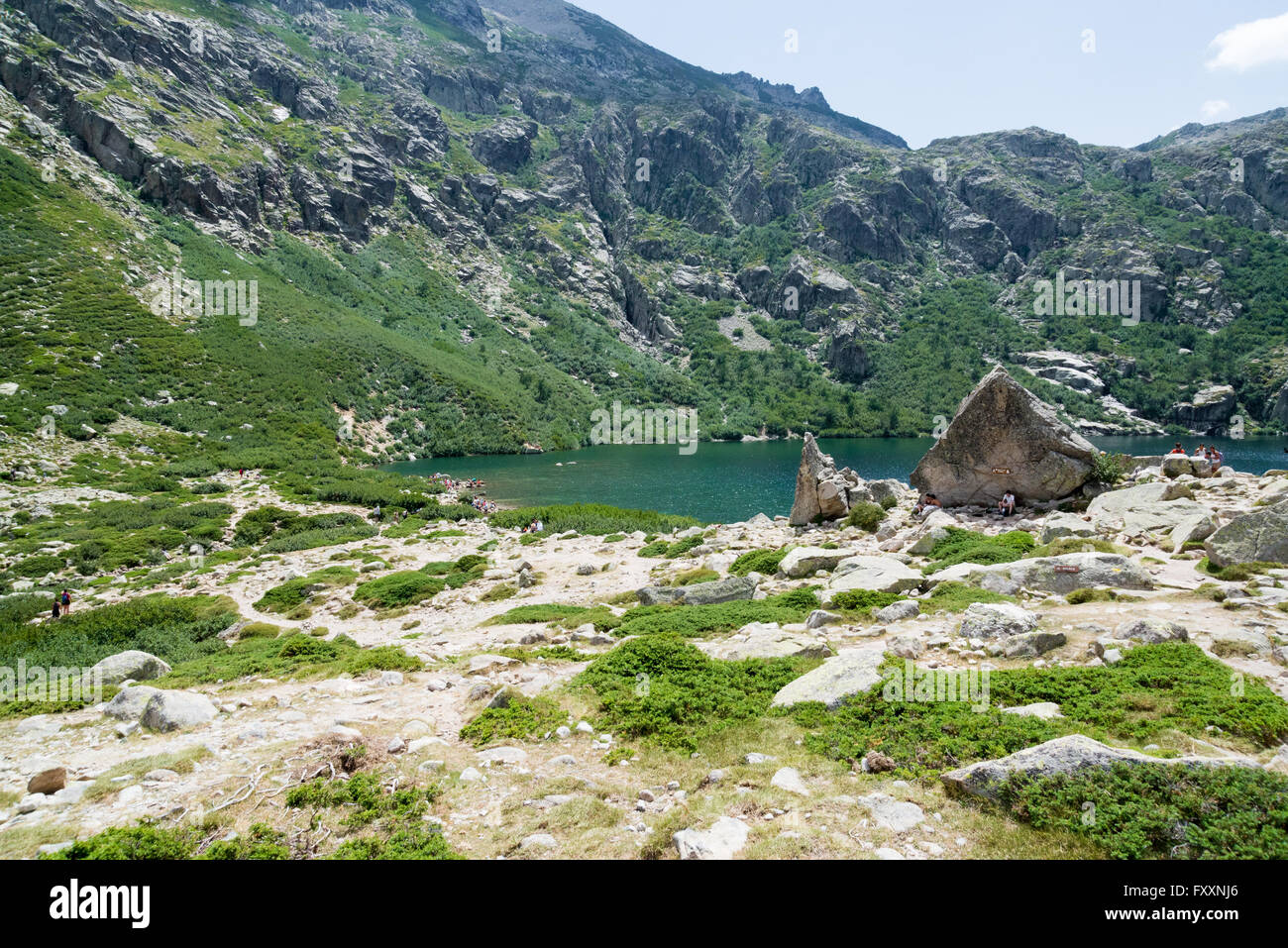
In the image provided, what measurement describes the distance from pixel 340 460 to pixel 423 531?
3984 cm

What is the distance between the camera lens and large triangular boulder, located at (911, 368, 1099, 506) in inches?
885

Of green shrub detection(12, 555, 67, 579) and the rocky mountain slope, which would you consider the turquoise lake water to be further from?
green shrub detection(12, 555, 67, 579)

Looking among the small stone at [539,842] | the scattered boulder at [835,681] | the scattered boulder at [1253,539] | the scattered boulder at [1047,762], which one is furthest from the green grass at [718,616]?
the scattered boulder at [1253,539]

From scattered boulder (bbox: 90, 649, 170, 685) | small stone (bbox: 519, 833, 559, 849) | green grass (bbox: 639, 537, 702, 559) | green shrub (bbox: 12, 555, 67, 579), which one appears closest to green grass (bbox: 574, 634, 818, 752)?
small stone (bbox: 519, 833, 559, 849)

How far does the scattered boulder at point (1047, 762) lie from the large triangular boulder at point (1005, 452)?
2010 cm

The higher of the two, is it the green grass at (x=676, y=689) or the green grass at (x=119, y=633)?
the green grass at (x=676, y=689)

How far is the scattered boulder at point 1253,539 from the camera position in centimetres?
1310

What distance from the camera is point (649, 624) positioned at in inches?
590

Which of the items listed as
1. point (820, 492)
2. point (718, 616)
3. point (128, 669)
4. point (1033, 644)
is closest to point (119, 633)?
point (128, 669)

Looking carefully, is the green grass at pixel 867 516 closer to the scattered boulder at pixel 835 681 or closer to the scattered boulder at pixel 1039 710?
the scattered boulder at pixel 835 681

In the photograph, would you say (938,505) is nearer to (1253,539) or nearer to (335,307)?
(1253,539)

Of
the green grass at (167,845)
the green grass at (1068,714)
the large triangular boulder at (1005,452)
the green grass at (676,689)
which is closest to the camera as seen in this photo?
the green grass at (167,845)

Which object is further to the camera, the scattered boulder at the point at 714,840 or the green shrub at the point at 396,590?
the green shrub at the point at 396,590
